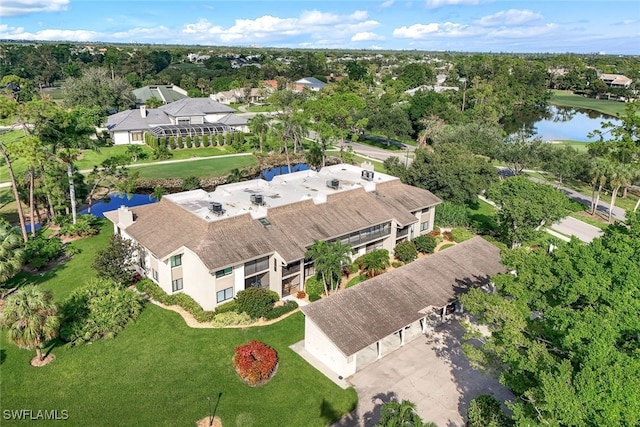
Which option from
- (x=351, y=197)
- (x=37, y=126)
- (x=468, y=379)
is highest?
(x=37, y=126)

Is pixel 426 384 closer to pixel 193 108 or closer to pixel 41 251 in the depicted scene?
pixel 41 251

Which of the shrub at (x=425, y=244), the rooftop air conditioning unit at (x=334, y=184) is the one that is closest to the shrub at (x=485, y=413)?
the shrub at (x=425, y=244)

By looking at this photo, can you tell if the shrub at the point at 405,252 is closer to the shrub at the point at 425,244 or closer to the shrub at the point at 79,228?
the shrub at the point at 425,244

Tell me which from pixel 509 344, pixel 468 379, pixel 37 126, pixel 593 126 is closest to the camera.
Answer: pixel 509 344

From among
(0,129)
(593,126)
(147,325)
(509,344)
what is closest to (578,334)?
(509,344)

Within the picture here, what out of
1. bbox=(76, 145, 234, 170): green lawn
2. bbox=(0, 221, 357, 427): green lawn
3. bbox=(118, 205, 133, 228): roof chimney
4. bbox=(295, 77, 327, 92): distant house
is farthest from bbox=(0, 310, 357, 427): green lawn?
bbox=(295, 77, 327, 92): distant house

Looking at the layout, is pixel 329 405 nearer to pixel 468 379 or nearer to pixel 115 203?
pixel 468 379

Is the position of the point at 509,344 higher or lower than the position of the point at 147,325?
higher

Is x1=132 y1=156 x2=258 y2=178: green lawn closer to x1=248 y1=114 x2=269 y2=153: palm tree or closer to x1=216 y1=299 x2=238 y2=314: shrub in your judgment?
x1=248 y1=114 x2=269 y2=153: palm tree
